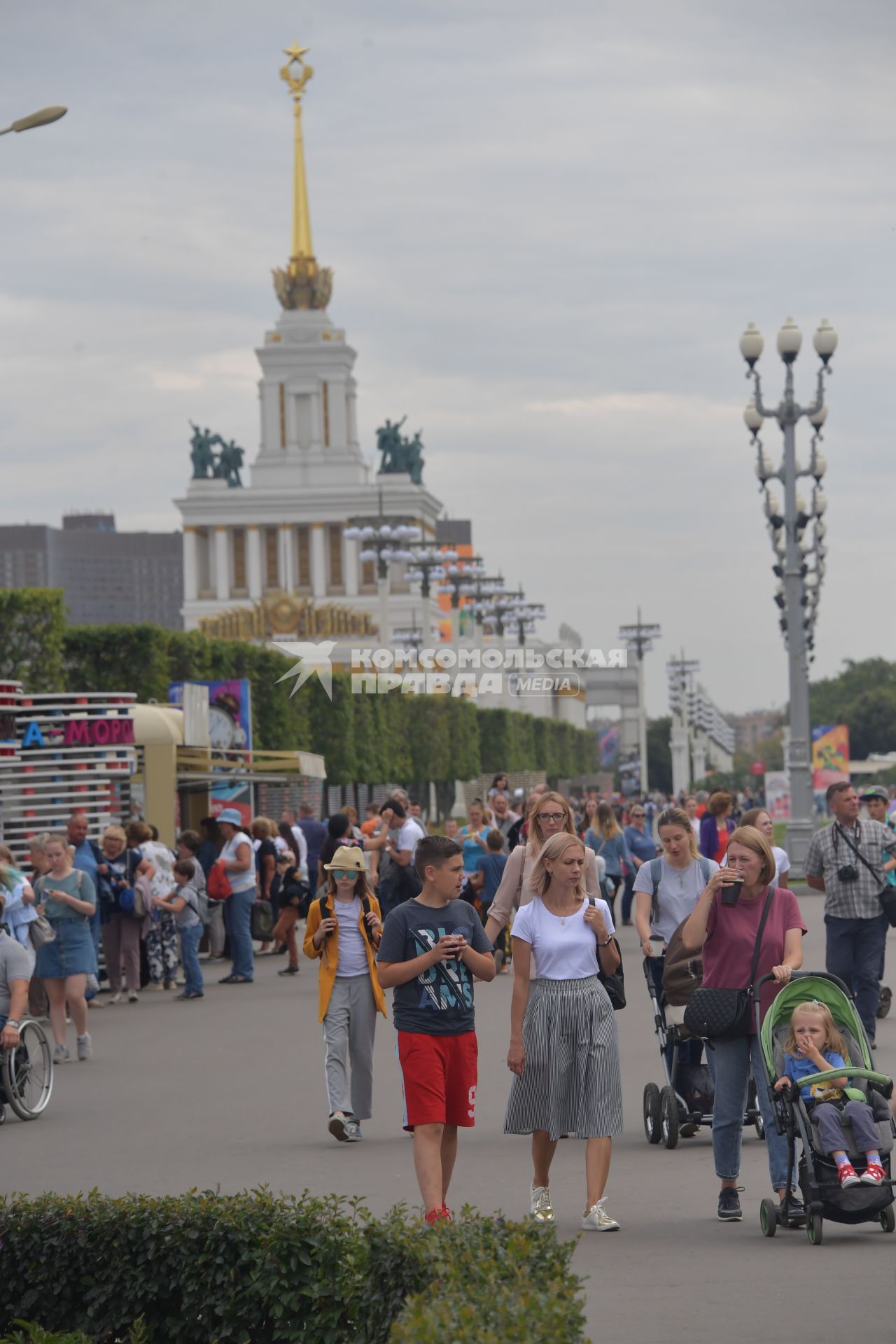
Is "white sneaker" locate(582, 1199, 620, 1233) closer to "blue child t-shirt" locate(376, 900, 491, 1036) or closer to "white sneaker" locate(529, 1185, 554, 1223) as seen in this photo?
"white sneaker" locate(529, 1185, 554, 1223)

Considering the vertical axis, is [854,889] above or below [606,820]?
below

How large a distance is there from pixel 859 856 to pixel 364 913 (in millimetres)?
2828

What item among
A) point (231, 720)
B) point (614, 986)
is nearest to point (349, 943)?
point (614, 986)

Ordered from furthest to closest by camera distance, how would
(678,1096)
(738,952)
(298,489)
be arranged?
1. (298,489)
2. (678,1096)
3. (738,952)

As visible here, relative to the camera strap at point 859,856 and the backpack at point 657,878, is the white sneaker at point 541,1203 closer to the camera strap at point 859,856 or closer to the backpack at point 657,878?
the backpack at point 657,878

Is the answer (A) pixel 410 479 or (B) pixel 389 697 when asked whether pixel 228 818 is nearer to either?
(B) pixel 389 697

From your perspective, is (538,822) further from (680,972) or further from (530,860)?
(680,972)

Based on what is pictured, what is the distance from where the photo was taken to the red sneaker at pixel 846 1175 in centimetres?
696

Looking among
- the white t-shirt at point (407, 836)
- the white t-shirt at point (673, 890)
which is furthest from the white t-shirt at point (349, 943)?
the white t-shirt at point (407, 836)

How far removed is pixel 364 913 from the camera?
10430 mm

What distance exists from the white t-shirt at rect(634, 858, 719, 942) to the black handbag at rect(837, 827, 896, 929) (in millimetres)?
1628

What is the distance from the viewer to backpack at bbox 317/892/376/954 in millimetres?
10359

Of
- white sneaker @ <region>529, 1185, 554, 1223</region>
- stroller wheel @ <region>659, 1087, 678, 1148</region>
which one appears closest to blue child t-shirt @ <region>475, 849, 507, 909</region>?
stroller wheel @ <region>659, 1087, 678, 1148</region>

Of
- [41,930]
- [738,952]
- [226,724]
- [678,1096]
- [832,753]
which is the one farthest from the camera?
[832,753]
